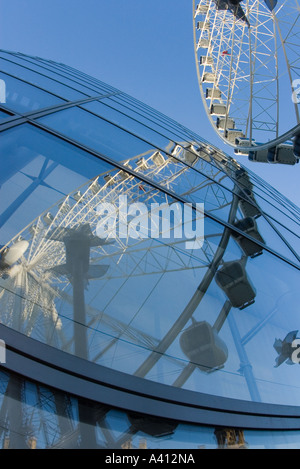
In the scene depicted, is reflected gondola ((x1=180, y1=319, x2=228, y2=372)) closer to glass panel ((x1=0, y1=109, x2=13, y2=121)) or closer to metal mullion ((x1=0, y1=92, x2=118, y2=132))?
metal mullion ((x1=0, y1=92, x2=118, y2=132))

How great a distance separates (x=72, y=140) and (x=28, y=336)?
423 cm

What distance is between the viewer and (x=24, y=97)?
321 inches

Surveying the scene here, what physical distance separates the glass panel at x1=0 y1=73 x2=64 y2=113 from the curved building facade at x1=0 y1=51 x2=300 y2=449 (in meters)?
0.08

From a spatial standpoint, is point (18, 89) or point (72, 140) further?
point (18, 89)

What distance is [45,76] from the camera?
1161 cm

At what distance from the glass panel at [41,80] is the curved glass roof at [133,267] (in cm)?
165

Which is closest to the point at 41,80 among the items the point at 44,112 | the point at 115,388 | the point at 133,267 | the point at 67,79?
the point at 67,79

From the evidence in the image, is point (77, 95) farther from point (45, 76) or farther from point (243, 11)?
point (243, 11)

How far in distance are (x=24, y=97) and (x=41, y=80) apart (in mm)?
2804

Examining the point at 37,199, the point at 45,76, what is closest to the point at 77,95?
the point at 45,76

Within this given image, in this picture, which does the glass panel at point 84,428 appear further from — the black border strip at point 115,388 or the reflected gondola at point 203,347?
the reflected gondola at point 203,347

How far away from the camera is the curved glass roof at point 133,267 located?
4.16 metres

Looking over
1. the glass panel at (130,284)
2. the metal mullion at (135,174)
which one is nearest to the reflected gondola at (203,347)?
the glass panel at (130,284)

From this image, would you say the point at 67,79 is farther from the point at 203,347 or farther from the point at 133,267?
the point at 203,347
